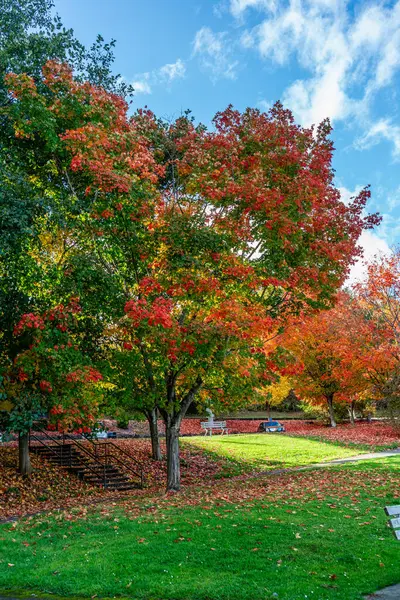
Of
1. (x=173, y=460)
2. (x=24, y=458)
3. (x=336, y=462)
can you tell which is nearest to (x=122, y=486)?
(x=24, y=458)

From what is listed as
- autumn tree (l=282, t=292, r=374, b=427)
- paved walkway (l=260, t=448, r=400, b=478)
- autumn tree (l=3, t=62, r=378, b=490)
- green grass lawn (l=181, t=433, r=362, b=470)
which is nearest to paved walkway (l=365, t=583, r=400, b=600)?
autumn tree (l=3, t=62, r=378, b=490)

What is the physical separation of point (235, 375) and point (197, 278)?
3135 mm

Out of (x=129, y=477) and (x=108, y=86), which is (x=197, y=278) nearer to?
(x=108, y=86)

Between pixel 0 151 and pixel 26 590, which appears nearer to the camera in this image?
pixel 26 590

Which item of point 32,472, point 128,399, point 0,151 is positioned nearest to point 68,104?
point 0,151

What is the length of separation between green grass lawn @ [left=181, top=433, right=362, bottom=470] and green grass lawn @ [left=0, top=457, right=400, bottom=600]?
10790 millimetres

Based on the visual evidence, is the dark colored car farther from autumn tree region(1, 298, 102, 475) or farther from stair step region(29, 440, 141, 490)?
autumn tree region(1, 298, 102, 475)

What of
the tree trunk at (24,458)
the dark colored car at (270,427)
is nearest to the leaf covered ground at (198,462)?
the tree trunk at (24,458)

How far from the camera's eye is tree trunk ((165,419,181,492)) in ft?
48.8

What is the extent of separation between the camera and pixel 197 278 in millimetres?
12672

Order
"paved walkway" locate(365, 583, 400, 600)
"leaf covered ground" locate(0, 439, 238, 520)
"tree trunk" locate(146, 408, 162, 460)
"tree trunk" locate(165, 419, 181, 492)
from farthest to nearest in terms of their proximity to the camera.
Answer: "tree trunk" locate(146, 408, 162, 460) → "tree trunk" locate(165, 419, 181, 492) → "leaf covered ground" locate(0, 439, 238, 520) → "paved walkway" locate(365, 583, 400, 600)

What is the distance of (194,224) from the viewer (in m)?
13.2

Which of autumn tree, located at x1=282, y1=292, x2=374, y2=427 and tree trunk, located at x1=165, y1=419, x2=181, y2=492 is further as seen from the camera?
autumn tree, located at x1=282, y1=292, x2=374, y2=427

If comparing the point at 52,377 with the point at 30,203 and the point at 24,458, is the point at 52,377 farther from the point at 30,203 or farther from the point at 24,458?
the point at 24,458
